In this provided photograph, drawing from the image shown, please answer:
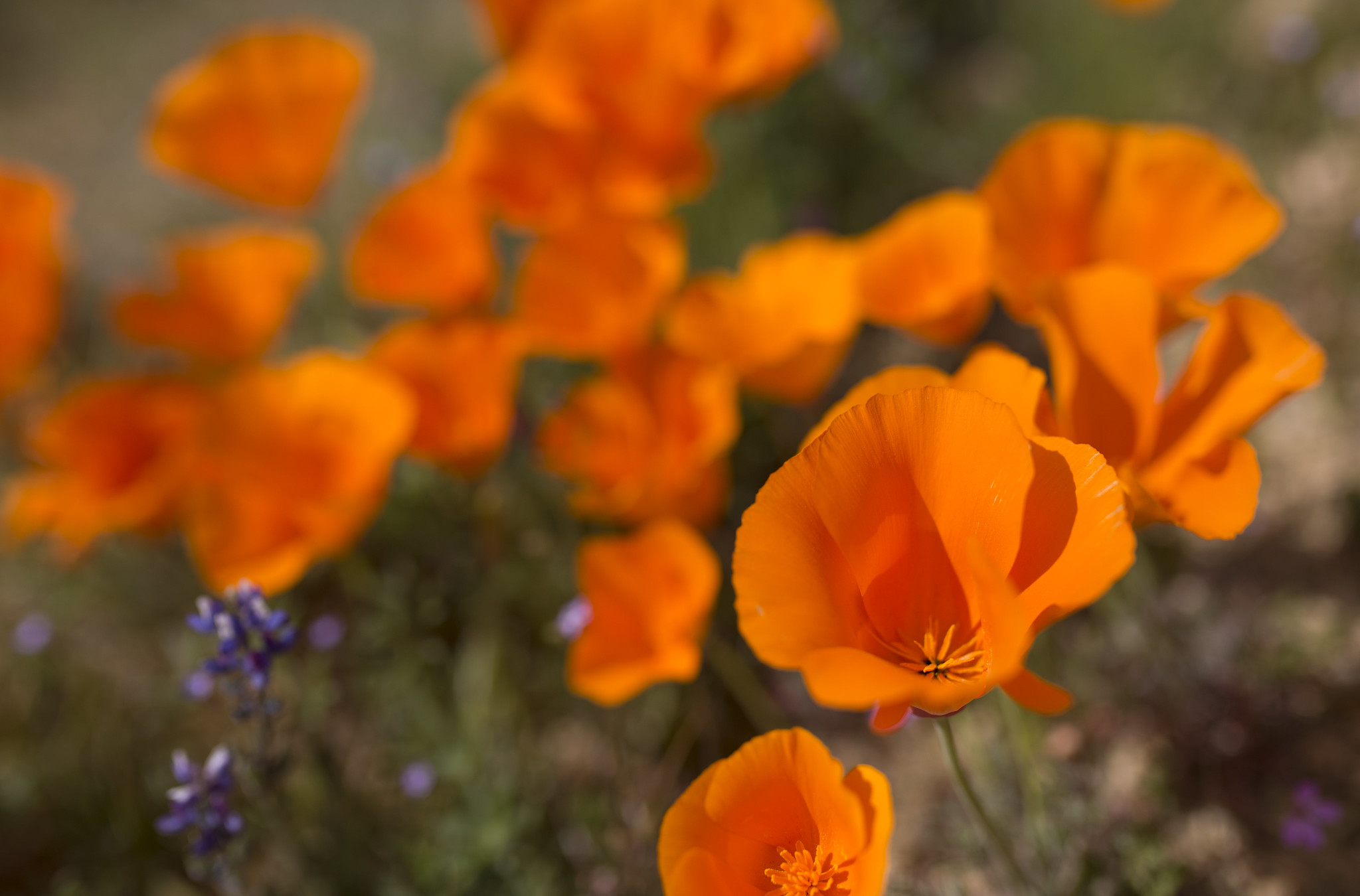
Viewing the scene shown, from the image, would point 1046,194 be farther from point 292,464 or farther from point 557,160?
point 292,464

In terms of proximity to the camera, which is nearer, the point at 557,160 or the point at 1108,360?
the point at 1108,360

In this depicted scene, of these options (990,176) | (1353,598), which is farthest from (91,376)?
(1353,598)

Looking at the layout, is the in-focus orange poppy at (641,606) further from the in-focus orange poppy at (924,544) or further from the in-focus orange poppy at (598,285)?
the in-focus orange poppy at (924,544)

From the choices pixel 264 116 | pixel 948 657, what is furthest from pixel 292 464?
pixel 948 657

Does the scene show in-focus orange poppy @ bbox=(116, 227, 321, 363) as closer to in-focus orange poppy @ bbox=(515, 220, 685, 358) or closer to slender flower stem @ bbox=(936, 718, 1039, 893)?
in-focus orange poppy @ bbox=(515, 220, 685, 358)

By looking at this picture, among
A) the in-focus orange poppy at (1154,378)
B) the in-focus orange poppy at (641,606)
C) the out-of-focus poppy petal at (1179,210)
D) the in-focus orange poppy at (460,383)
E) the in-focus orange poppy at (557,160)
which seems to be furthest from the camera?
the in-focus orange poppy at (557,160)

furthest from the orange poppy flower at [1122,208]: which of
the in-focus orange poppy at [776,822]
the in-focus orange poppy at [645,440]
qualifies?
the in-focus orange poppy at [776,822]

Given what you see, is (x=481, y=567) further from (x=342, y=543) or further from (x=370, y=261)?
(x=370, y=261)
